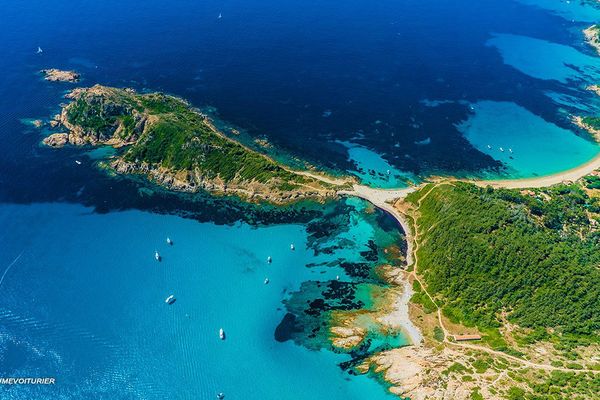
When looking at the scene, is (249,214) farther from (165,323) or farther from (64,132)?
(64,132)

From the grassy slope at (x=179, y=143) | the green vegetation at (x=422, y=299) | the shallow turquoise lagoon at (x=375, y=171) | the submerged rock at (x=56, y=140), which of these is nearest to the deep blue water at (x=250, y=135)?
the shallow turquoise lagoon at (x=375, y=171)

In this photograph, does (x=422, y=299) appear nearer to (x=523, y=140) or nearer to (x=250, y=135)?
(x=250, y=135)

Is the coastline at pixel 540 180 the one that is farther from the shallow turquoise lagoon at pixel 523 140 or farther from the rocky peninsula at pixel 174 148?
the rocky peninsula at pixel 174 148

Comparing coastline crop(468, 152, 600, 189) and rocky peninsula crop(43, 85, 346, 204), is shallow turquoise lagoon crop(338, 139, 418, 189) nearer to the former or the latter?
rocky peninsula crop(43, 85, 346, 204)

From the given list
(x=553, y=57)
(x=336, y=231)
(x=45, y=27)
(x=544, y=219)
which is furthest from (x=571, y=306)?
→ (x=45, y=27)

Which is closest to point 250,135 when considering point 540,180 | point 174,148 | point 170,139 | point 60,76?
point 170,139
